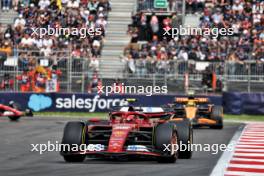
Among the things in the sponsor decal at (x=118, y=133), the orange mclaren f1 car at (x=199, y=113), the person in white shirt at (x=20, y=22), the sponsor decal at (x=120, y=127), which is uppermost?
the person in white shirt at (x=20, y=22)

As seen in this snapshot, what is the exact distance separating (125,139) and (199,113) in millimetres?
11233

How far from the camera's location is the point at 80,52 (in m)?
34.2

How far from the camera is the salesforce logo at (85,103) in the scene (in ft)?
104

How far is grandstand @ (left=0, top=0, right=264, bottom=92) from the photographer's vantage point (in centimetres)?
3130

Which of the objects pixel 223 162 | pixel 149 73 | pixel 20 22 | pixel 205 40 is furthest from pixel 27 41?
pixel 223 162

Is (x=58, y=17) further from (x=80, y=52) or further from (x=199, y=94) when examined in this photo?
(x=199, y=94)

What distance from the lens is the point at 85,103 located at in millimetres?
31859

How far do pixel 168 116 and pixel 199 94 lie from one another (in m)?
15.8

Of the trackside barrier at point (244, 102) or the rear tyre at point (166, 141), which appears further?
the trackside barrier at point (244, 102)

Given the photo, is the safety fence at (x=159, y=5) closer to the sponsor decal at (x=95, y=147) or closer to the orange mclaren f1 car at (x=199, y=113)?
the orange mclaren f1 car at (x=199, y=113)

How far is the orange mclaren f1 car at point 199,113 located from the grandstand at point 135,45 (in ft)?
23.0

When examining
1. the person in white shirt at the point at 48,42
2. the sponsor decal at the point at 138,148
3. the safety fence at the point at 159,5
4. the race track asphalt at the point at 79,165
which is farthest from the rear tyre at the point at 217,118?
the safety fence at the point at 159,5

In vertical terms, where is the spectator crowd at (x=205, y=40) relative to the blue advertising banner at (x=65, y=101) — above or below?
above

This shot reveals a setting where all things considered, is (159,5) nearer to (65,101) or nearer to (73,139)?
(65,101)
